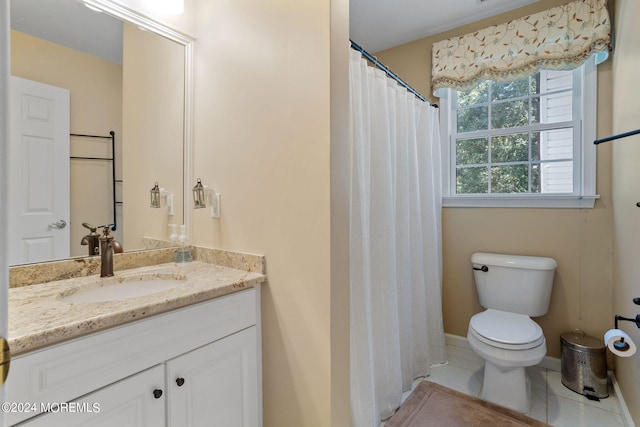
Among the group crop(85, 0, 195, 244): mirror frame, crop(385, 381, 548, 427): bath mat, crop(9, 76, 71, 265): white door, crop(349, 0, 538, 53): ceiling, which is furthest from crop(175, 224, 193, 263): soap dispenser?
crop(349, 0, 538, 53): ceiling

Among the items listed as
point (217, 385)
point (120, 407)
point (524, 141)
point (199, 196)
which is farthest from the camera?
point (524, 141)

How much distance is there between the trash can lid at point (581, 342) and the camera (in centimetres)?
178

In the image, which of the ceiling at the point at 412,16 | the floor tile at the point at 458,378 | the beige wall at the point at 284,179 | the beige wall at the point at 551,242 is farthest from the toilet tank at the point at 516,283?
the ceiling at the point at 412,16

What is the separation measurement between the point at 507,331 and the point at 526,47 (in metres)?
1.90

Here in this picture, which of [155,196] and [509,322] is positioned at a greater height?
[155,196]

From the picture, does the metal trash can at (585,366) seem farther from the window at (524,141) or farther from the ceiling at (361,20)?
the ceiling at (361,20)

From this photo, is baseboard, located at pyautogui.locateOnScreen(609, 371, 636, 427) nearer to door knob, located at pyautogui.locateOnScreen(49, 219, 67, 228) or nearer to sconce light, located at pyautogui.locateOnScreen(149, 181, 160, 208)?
sconce light, located at pyautogui.locateOnScreen(149, 181, 160, 208)

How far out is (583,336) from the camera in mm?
1929

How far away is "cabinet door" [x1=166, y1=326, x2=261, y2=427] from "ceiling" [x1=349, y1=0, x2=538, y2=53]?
7.45 feet

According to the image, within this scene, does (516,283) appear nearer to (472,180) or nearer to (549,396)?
(549,396)

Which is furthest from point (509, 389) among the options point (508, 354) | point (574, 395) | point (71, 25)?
point (71, 25)

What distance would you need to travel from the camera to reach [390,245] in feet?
5.48

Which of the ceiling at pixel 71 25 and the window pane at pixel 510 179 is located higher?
the ceiling at pixel 71 25

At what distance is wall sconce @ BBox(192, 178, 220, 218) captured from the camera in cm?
147
